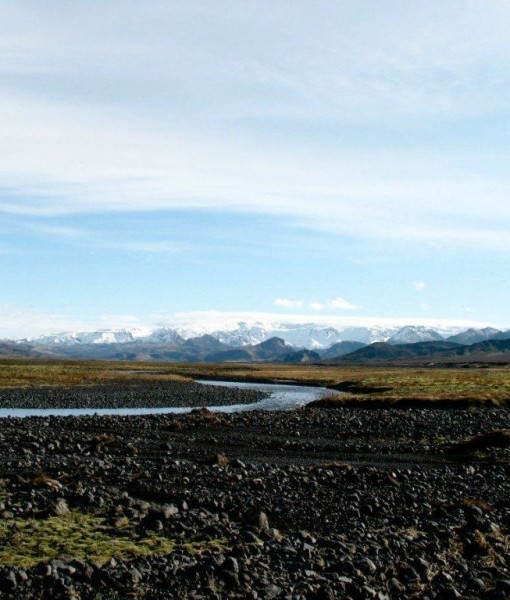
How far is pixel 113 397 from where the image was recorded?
8044 cm

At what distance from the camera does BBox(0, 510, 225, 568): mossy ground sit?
15.7 metres

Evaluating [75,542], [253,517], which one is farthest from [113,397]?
[75,542]

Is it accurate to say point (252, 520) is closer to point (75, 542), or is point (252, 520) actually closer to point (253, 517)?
point (253, 517)

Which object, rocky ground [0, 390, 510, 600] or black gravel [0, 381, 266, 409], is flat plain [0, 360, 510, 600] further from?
black gravel [0, 381, 266, 409]

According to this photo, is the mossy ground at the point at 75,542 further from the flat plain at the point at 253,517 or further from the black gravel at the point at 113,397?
the black gravel at the point at 113,397

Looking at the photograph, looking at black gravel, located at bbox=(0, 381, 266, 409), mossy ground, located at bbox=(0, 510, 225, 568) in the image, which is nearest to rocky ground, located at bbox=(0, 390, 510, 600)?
mossy ground, located at bbox=(0, 510, 225, 568)

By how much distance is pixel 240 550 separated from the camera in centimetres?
1588

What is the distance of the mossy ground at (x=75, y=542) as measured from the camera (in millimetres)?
15695

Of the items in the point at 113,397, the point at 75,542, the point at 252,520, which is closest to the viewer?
the point at 75,542

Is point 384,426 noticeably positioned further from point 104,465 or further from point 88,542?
point 88,542

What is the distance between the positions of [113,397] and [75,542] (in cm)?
6496

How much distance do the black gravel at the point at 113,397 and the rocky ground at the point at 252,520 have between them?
35807mm

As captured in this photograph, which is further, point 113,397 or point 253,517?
point 113,397

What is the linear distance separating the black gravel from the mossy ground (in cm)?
5118
